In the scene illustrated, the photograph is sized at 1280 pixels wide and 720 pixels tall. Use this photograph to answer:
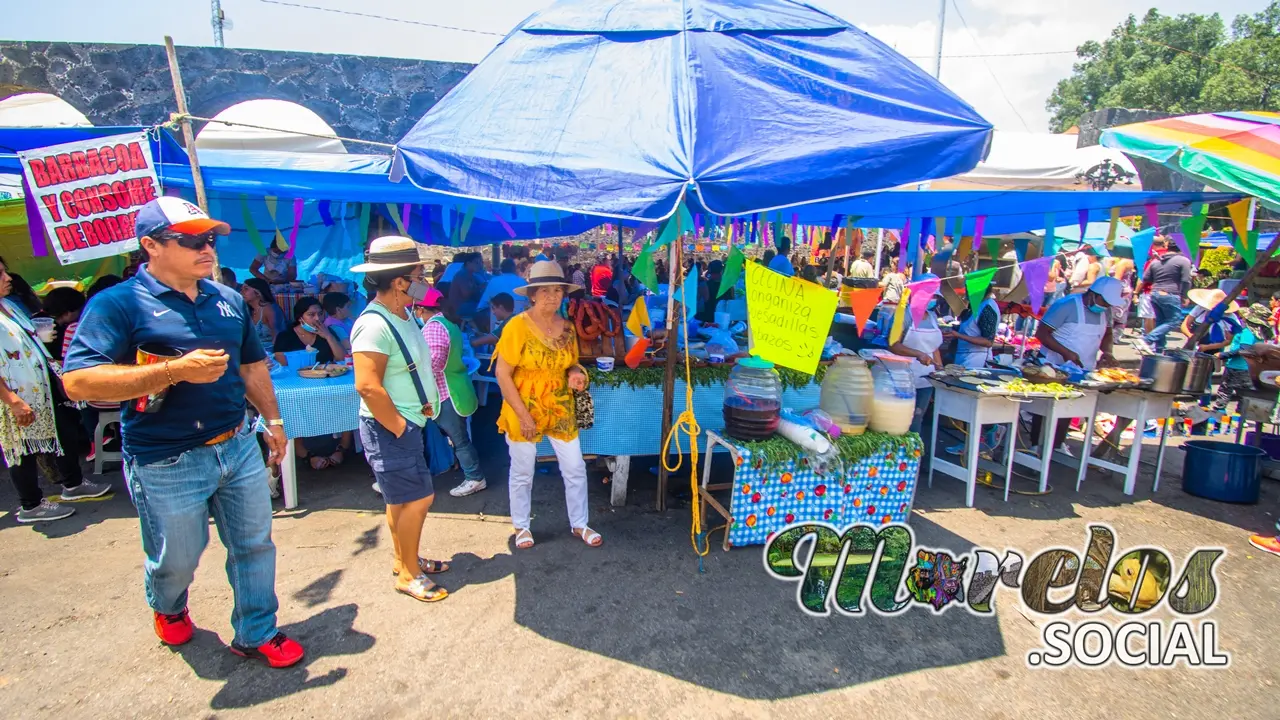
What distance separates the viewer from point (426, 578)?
3529 mm

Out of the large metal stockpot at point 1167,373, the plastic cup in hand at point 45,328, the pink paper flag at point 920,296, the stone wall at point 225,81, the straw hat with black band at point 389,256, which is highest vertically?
the stone wall at point 225,81

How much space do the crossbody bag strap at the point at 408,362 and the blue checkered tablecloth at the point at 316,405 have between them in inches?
59.2

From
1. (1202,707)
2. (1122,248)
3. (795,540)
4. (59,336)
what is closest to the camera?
(1202,707)

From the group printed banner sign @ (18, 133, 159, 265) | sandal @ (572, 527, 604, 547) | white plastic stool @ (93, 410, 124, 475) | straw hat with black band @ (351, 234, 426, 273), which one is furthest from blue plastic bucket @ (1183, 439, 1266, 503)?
white plastic stool @ (93, 410, 124, 475)

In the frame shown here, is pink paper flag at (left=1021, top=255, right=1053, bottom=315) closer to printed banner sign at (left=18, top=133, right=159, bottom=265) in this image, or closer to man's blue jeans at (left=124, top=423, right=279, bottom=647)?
man's blue jeans at (left=124, top=423, right=279, bottom=647)

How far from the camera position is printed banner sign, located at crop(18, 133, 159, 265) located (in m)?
3.81

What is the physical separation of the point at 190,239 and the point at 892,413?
3.94 m

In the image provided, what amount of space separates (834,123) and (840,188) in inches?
18.7

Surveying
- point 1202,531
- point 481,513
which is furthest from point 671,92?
point 1202,531

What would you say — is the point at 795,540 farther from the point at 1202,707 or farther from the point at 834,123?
the point at 834,123

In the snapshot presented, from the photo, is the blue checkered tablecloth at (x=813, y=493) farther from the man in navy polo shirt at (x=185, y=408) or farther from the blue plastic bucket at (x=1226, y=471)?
the blue plastic bucket at (x=1226, y=471)

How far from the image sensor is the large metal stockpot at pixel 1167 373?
517 centimetres

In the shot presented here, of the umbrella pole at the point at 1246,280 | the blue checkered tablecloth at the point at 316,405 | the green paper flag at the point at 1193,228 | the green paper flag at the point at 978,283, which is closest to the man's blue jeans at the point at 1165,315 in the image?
the umbrella pole at the point at 1246,280

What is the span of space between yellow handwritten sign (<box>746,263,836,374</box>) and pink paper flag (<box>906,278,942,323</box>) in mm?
2044
